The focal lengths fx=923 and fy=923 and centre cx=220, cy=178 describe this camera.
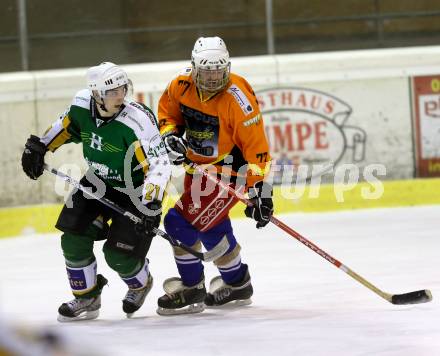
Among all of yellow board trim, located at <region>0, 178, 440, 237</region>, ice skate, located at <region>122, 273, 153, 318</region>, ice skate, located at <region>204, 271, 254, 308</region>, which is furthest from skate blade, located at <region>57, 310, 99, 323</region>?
yellow board trim, located at <region>0, 178, 440, 237</region>

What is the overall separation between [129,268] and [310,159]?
3.45 m

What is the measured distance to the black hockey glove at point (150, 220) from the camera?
3.69 metres

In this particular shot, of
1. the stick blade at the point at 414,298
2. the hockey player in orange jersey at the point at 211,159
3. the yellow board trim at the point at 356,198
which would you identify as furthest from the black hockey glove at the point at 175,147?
the yellow board trim at the point at 356,198

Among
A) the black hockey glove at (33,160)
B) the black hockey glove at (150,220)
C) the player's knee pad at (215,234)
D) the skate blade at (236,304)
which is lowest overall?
the skate blade at (236,304)

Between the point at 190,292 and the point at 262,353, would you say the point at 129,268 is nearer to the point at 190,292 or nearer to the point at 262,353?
the point at 190,292

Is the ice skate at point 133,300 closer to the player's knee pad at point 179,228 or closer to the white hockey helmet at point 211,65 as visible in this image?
the player's knee pad at point 179,228

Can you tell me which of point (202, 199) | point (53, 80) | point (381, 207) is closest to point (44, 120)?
point (53, 80)

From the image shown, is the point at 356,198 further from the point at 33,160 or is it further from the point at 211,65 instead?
the point at 33,160

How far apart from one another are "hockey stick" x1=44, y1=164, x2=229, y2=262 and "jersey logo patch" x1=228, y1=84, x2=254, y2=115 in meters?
0.60

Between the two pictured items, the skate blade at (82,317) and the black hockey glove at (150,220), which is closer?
the black hockey glove at (150,220)

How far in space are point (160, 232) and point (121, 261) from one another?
0.69 feet

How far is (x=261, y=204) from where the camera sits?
12.9ft

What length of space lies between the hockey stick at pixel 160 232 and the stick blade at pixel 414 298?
0.81 m

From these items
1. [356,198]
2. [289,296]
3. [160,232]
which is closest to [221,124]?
[160,232]
